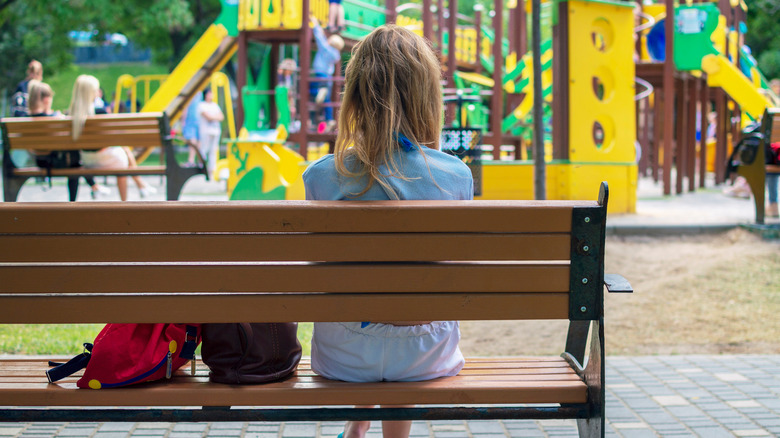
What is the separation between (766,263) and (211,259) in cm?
632

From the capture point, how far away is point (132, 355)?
255 centimetres

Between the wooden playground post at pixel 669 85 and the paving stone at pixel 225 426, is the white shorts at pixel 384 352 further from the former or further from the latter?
the wooden playground post at pixel 669 85

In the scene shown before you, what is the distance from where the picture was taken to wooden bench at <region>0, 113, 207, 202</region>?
7711 millimetres

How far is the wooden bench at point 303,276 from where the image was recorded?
2.42 metres

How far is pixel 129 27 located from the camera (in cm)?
2933

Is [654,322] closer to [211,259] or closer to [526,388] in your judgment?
[526,388]

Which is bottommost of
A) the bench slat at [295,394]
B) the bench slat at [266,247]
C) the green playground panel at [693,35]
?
the bench slat at [295,394]

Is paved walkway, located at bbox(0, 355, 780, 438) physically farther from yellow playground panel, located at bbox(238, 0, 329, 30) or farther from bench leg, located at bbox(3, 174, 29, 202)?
yellow playground panel, located at bbox(238, 0, 329, 30)

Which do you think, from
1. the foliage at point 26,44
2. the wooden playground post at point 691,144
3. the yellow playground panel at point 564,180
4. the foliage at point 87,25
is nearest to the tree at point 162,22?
the foliage at point 87,25

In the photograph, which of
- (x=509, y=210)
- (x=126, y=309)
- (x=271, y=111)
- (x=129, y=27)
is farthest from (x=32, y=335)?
(x=129, y=27)

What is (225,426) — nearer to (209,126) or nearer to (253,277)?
(253,277)

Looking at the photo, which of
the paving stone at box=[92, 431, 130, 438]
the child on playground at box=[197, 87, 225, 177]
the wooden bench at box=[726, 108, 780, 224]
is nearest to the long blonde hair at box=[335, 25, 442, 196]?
the paving stone at box=[92, 431, 130, 438]

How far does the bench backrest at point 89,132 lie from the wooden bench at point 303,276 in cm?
547

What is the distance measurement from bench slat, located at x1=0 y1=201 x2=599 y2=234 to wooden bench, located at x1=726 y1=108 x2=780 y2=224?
719 centimetres
